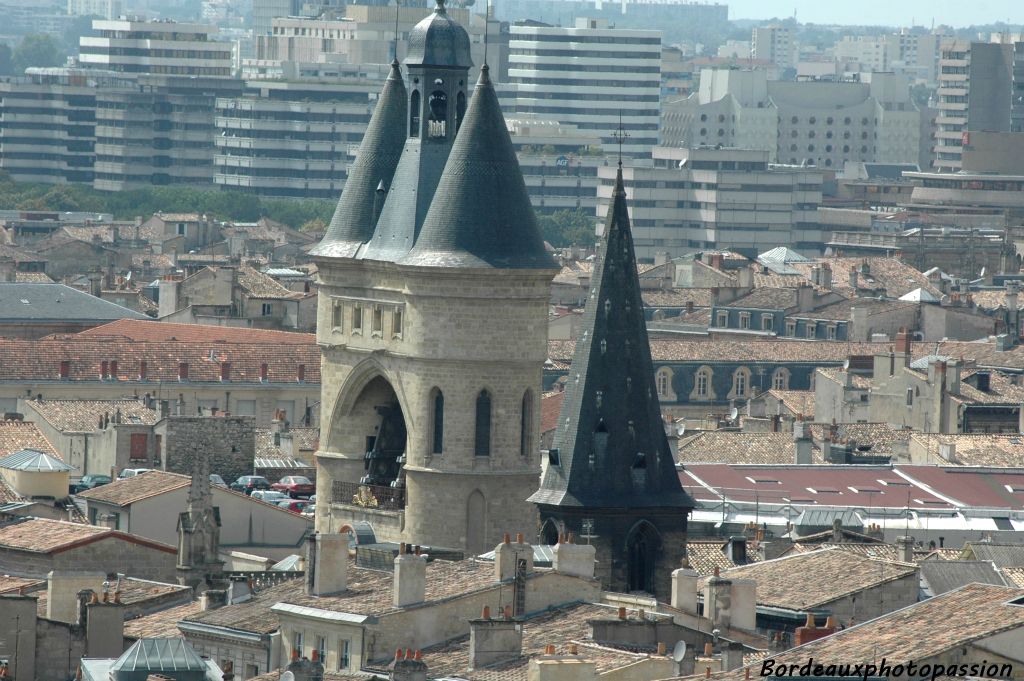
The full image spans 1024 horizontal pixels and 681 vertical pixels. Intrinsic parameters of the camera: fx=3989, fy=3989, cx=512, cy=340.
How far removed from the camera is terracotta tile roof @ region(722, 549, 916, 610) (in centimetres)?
5828

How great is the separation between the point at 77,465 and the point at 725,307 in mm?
67824

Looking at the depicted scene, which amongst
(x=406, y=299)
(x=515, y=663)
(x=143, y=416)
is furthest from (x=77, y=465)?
(x=515, y=663)

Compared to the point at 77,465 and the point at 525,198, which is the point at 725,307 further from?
the point at 525,198

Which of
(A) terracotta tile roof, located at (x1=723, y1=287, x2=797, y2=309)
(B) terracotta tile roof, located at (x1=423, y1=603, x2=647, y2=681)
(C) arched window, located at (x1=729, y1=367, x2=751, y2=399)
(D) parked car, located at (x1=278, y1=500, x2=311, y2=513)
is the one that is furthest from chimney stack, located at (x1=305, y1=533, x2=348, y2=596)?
(A) terracotta tile roof, located at (x1=723, y1=287, x2=797, y2=309)

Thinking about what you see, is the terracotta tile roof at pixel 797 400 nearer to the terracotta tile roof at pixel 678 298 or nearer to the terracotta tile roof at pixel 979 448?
the terracotta tile roof at pixel 979 448

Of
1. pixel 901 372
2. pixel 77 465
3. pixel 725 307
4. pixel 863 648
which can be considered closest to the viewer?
pixel 863 648

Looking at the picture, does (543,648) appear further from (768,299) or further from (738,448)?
(768,299)

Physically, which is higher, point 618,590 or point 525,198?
point 525,198

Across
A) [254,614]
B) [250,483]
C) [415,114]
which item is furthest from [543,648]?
[250,483]

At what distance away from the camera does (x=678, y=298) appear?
6457 inches

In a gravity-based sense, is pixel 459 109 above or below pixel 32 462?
above

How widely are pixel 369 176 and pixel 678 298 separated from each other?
81.7m

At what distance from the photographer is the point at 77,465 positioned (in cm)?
9356

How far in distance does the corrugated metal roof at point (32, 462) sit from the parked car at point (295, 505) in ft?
16.4
